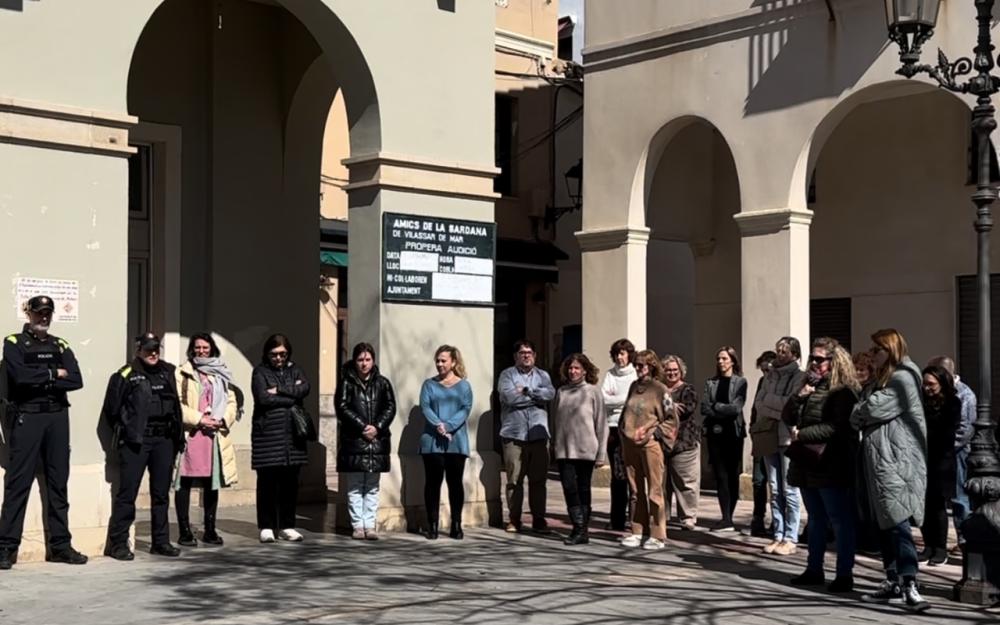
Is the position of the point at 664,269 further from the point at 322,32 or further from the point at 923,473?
the point at 923,473

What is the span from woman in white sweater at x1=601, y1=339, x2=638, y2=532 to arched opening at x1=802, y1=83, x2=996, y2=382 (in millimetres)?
5489

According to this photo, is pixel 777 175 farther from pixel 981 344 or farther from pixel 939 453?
pixel 981 344

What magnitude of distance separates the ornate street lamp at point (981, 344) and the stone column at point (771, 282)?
6358 mm

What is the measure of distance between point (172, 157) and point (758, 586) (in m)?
7.86

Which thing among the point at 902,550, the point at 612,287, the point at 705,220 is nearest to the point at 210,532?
the point at 902,550

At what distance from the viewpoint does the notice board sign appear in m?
13.0

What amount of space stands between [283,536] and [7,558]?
266cm

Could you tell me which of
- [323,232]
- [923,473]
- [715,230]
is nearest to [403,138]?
[923,473]

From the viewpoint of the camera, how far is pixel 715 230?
21.4m

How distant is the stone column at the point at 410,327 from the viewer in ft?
42.7

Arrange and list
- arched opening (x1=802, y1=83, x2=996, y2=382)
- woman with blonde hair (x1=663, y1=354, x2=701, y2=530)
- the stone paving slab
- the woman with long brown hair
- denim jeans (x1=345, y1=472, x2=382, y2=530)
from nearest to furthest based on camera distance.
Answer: the stone paving slab → denim jeans (x1=345, y1=472, x2=382, y2=530) → woman with blonde hair (x1=663, y1=354, x2=701, y2=530) → the woman with long brown hair → arched opening (x1=802, y1=83, x2=996, y2=382)

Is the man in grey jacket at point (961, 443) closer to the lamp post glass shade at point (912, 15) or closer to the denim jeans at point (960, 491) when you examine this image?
the denim jeans at point (960, 491)

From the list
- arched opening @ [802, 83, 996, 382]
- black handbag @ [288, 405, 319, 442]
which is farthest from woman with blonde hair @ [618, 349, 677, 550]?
arched opening @ [802, 83, 996, 382]

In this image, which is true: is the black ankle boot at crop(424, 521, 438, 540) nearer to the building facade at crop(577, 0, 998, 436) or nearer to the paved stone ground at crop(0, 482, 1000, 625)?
the paved stone ground at crop(0, 482, 1000, 625)
